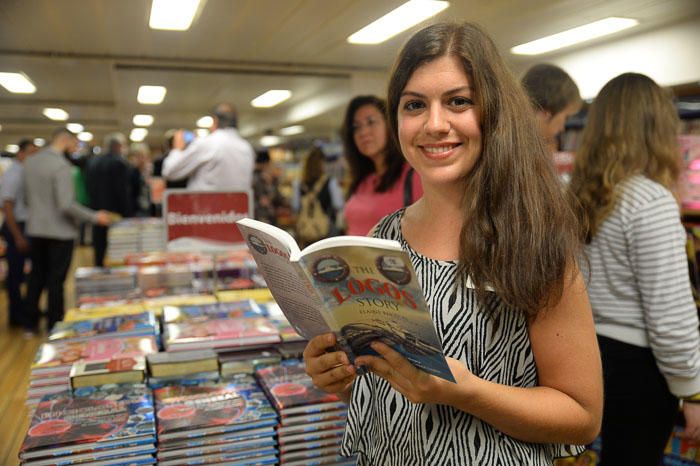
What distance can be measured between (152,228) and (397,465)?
4.76 metres

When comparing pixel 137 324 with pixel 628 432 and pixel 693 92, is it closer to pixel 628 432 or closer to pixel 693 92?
pixel 628 432

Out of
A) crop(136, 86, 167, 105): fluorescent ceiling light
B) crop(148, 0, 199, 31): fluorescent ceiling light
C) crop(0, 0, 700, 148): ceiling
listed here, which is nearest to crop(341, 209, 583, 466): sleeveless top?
crop(0, 0, 700, 148): ceiling

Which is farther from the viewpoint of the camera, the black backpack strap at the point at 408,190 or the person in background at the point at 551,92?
the black backpack strap at the point at 408,190

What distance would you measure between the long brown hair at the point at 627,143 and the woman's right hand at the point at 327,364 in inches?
37.1

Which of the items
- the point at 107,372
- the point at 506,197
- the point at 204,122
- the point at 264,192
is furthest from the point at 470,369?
the point at 204,122

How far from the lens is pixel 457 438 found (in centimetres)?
105

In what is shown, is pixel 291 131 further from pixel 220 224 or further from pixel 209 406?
pixel 209 406

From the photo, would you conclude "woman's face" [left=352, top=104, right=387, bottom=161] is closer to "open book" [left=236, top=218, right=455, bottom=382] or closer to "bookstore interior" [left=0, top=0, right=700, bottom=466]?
"bookstore interior" [left=0, top=0, right=700, bottom=466]

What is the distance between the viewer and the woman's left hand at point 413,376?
2.93ft

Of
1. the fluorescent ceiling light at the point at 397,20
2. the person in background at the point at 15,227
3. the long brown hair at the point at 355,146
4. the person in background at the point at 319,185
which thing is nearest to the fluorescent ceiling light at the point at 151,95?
the person in background at the point at 15,227

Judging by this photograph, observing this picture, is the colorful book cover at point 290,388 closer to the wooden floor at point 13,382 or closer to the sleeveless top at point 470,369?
the sleeveless top at point 470,369

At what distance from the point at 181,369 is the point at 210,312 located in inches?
20.4

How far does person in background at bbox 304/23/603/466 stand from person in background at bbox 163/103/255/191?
2.87 meters

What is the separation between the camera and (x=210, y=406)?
156 cm
